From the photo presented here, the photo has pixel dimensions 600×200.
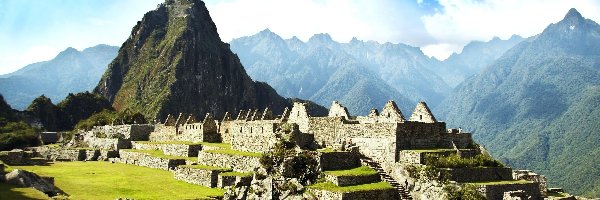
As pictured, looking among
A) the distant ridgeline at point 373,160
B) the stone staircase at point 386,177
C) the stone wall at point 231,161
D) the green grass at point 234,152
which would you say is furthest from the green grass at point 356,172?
the green grass at point 234,152

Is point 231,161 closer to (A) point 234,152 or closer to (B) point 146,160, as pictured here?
(A) point 234,152

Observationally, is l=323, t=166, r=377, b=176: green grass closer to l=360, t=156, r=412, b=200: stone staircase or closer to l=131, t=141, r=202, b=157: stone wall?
l=360, t=156, r=412, b=200: stone staircase

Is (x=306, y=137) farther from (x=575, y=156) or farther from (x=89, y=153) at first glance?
(x=575, y=156)

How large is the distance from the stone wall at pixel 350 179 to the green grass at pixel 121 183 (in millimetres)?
8061

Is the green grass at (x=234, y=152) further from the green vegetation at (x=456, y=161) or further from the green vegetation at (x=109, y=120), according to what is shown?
the green vegetation at (x=109, y=120)

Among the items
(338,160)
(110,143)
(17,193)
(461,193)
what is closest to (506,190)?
(461,193)

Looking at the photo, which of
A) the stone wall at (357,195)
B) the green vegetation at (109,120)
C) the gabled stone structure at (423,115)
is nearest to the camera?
the stone wall at (357,195)

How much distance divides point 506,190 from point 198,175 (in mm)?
20008

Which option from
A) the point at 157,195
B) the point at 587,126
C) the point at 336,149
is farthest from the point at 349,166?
the point at 587,126

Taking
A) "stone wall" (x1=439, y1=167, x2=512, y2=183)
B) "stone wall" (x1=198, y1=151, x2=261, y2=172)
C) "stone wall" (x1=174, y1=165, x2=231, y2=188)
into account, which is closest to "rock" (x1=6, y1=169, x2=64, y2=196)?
"stone wall" (x1=174, y1=165, x2=231, y2=188)

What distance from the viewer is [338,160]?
32094 mm

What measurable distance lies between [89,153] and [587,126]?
410 ft

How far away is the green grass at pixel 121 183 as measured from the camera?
34.4 metres

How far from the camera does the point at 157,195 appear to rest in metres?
34.3
